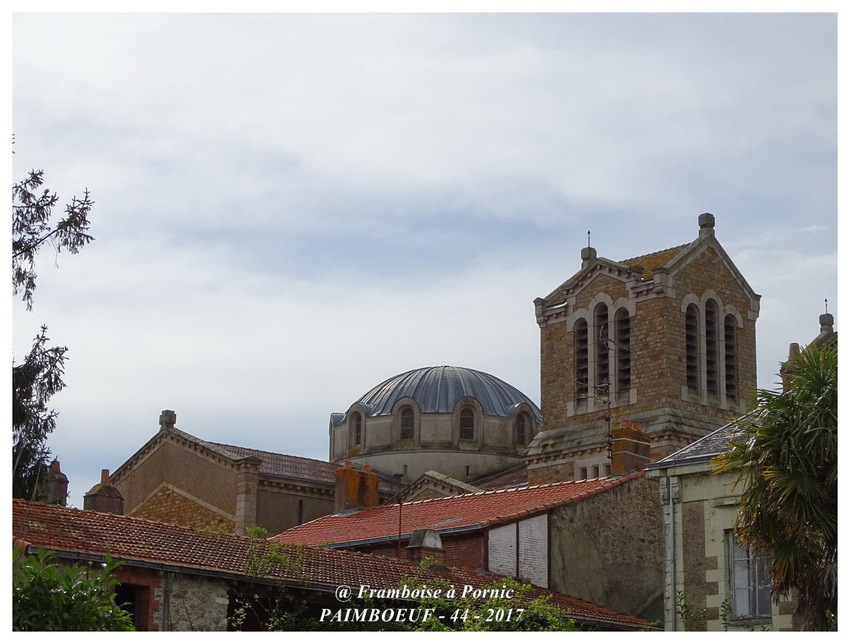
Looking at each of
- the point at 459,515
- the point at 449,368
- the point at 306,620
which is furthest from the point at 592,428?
the point at 306,620

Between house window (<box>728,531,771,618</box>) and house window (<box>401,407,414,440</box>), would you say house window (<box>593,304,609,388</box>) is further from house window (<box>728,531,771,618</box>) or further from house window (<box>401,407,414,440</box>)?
house window (<box>728,531,771,618</box>)

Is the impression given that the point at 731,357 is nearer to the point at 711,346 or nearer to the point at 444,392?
the point at 711,346

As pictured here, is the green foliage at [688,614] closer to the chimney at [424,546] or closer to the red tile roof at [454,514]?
the red tile roof at [454,514]

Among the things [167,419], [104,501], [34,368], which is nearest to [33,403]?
[34,368]

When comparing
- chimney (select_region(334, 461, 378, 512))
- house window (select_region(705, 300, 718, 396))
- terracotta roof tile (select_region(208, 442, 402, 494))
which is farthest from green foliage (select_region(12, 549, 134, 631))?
house window (select_region(705, 300, 718, 396))

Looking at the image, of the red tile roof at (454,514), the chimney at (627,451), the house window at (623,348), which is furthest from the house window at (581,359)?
the red tile roof at (454,514)

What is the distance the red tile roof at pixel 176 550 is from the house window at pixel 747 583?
9.09 ft

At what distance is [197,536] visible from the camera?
22.8 m

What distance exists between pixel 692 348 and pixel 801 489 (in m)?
31.7

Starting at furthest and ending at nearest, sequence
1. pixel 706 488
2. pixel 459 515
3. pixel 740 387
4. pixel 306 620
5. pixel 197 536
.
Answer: pixel 740 387, pixel 459 515, pixel 706 488, pixel 197 536, pixel 306 620

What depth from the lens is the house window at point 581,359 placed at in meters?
49.8

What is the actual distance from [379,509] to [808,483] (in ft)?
73.0

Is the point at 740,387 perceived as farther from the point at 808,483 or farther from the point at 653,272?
the point at 808,483

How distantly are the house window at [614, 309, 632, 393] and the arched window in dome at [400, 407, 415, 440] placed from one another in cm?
930
